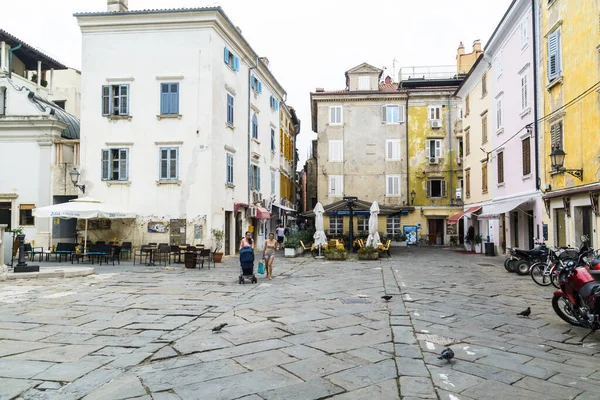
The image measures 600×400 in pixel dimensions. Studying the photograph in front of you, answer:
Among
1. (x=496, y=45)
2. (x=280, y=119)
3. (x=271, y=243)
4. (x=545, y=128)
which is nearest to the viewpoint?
(x=271, y=243)

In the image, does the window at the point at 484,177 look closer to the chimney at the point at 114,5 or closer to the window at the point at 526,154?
the window at the point at 526,154

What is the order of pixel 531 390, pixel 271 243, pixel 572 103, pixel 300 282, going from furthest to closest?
1. pixel 572 103
2. pixel 271 243
3. pixel 300 282
4. pixel 531 390

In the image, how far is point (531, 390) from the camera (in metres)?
4.32

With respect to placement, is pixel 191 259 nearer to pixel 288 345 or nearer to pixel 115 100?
pixel 115 100

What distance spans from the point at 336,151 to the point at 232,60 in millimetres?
14661

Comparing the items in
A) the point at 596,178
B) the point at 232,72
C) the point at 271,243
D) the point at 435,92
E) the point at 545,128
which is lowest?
the point at 271,243

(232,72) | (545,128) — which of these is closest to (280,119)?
(232,72)

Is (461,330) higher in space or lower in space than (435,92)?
lower

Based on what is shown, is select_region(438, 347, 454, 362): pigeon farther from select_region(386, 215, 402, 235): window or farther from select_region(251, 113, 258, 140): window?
select_region(386, 215, 402, 235): window

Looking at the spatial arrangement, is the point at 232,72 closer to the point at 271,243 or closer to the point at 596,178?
the point at 271,243

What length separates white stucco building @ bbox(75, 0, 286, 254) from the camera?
19969 mm

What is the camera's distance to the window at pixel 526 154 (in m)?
18.1

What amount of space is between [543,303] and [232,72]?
1727 cm

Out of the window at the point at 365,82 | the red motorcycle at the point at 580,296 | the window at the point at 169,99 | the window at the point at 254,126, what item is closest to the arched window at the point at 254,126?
the window at the point at 254,126
